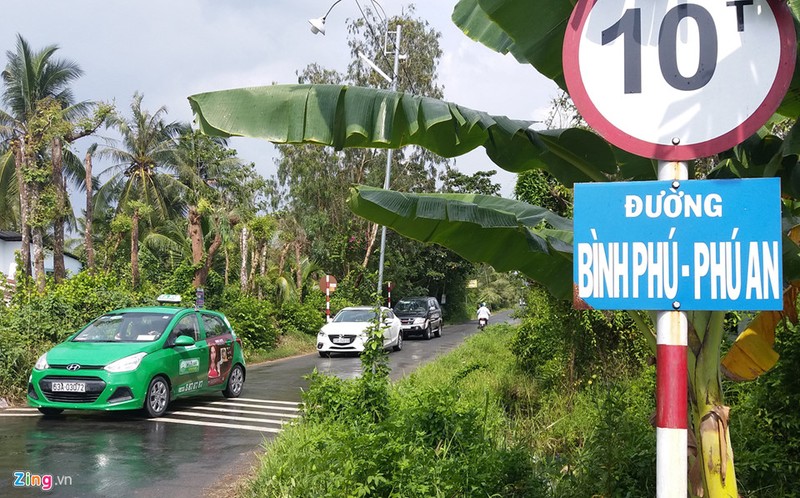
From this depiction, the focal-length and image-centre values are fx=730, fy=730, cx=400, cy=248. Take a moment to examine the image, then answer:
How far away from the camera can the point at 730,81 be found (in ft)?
7.28

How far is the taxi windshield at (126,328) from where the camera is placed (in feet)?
36.4

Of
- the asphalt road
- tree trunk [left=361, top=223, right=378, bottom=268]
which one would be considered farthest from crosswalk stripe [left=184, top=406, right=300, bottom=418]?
tree trunk [left=361, top=223, right=378, bottom=268]

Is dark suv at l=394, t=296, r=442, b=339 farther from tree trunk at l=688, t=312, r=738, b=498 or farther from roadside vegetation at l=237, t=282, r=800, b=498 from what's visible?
tree trunk at l=688, t=312, r=738, b=498

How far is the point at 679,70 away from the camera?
88.7 inches

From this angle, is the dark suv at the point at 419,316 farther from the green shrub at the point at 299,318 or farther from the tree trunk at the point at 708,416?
the tree trunk at the point at 708,416

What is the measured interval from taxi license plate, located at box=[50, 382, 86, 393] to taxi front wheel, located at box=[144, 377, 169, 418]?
34.0 inches

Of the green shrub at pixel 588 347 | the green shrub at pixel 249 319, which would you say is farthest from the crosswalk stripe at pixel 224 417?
the green shrub at pixel 249 319

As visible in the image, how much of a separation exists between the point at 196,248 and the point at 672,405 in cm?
1983

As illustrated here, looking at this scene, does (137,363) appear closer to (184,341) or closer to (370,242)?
(184,341)

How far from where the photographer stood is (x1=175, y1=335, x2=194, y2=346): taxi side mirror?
11.1m

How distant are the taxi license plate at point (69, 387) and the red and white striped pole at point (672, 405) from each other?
938 centimetres

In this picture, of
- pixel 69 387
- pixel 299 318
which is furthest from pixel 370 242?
pixel 69 387

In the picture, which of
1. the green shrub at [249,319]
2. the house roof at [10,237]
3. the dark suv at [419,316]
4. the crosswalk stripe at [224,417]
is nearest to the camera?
the crosswalk stripe at [224,417]

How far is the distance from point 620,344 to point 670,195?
812 centimetres
